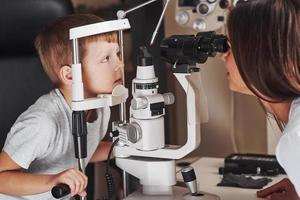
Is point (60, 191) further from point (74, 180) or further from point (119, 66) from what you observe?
point (119, 66)

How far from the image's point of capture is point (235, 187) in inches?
60.0

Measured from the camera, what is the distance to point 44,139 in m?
1.36

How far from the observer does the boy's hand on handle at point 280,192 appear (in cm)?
138

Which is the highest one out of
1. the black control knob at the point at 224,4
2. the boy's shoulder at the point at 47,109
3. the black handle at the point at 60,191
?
the black control knob at the point at 224,4

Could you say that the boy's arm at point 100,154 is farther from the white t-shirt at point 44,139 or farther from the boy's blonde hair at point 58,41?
the boy's blonde hair at point 58,41

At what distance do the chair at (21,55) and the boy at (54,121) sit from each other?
80 millimetres

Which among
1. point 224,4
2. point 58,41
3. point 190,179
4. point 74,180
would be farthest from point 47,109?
point 224,4

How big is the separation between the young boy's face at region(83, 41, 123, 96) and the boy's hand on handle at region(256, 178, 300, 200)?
0.47 metres

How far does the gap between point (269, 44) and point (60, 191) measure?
518mm

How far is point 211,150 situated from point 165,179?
1.07 m

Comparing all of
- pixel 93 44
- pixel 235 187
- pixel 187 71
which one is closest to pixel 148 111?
pixel 187 71

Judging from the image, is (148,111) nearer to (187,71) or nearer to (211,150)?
(187,71)

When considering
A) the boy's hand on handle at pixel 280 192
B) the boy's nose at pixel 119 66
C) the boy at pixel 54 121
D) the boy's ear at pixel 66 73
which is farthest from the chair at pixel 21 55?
the boy's hand on handle at pixel 280 192

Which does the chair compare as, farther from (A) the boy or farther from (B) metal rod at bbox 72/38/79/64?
(B) metal rod at bbox 72/38/79/64
